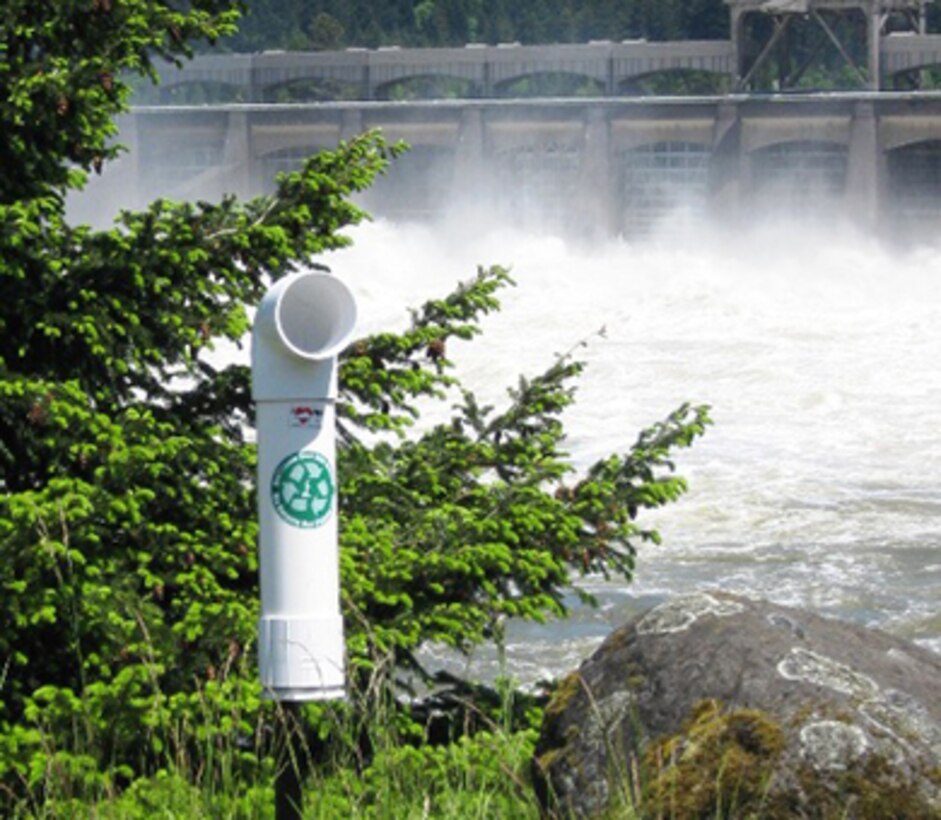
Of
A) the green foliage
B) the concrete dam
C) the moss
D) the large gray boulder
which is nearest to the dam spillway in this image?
the concrete dam

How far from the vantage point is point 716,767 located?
14.5 ft

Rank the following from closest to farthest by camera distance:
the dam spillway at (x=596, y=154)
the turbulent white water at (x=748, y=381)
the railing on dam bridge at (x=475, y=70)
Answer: the turbulent white water at (x=748, y=381) < the dam spillway at (x=596, y=154) < the railing on dam bridge at (x=475, y=70)

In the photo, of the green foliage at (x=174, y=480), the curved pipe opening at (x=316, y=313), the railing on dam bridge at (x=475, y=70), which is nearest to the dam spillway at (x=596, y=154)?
the railing on dam bridge at (x=475, y=70)

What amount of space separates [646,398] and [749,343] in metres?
5.30

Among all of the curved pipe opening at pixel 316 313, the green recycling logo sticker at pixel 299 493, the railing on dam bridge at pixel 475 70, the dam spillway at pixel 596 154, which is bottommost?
the green recycling logo sticker at pixel 299 493

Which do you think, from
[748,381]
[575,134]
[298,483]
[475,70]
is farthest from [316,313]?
[475,70]

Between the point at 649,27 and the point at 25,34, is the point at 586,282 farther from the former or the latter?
the point at 25,34

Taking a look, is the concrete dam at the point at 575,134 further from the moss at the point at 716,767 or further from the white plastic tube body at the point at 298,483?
the white plastic tube body at the point at 298,483

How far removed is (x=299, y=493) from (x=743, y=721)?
974 mm

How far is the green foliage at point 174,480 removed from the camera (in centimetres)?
508

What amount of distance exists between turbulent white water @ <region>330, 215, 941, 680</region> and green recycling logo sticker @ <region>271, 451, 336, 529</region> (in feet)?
22.0

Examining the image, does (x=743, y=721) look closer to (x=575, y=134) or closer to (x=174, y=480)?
(x=174, y=480)

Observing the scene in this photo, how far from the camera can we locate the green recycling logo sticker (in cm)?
405

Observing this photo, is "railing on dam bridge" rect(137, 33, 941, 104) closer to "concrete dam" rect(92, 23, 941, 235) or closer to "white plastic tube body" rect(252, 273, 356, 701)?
"concrete dam" rect(92, 23, 941, 235)
